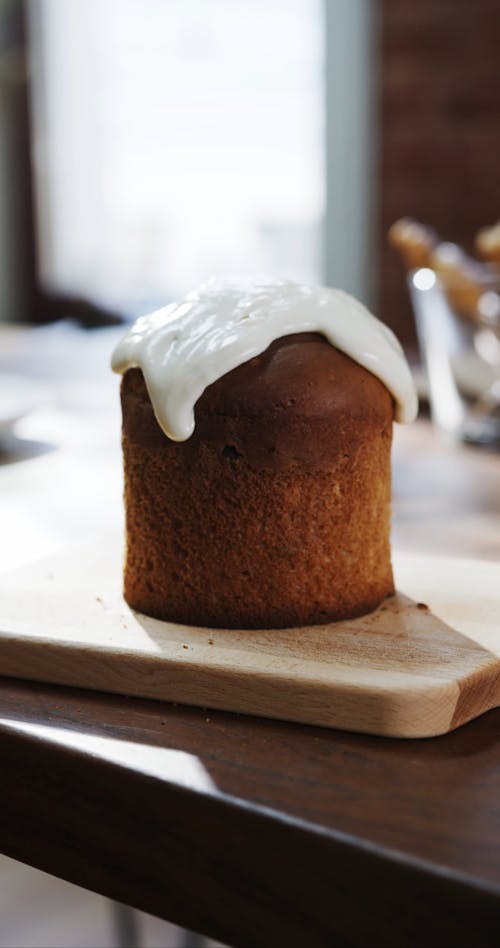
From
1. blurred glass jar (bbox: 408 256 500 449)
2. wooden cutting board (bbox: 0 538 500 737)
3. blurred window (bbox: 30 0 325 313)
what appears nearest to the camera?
wooden cutting board (bbox: 0 538 500 737)

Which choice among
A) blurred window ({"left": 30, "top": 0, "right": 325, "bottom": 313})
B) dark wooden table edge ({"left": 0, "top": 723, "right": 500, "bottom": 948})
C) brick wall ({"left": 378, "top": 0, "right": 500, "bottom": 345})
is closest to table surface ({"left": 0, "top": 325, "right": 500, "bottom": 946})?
dark wooden table edge ({"left": 0, "top": 723, "right": 500, "bottom": 948})

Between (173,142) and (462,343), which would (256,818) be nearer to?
(462,343)

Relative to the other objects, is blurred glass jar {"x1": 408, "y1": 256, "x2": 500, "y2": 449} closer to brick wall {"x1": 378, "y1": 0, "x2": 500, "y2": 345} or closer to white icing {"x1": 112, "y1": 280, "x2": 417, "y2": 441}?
white icing {"x1": 112, "y1": 280, "x2": 417, "y2": 441}

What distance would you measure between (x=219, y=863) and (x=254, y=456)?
275 mm

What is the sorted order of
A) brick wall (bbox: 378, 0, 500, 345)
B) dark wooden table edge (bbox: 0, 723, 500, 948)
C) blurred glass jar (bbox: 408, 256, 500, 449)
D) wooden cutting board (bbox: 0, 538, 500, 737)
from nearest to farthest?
dark wooden table edge (bbox: 0, 723, 500, 948), wooden cutting board (bbox: 0, 538, 500, 737), blurred glass jar (bbox: 408, 256, 500, 449), brick wall (bbox: 378, 0, 500, 345)

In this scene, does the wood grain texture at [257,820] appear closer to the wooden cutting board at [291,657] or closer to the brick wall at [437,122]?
the wooden cutting board at [291,657]

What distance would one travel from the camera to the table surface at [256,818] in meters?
0.47

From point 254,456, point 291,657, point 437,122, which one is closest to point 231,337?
point 254,456

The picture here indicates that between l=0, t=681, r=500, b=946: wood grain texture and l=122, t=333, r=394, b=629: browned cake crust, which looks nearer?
l=0, t=681, r=500, b=946: wood grain texture

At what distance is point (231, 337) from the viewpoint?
70cm

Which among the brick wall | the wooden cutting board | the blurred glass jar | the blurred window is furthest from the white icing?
the blurred window

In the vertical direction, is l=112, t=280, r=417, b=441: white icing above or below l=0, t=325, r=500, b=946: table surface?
above

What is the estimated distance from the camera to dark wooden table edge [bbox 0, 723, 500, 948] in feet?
1.50

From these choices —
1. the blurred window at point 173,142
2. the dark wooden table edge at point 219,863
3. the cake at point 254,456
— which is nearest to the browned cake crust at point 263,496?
the cake at point 254,456
